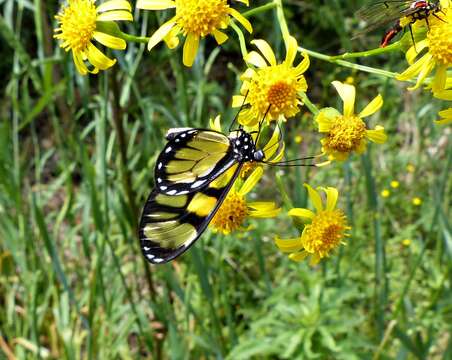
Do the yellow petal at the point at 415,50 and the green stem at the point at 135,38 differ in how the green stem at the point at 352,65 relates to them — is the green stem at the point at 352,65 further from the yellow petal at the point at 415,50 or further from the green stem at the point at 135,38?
the green stem at the point at 135,38

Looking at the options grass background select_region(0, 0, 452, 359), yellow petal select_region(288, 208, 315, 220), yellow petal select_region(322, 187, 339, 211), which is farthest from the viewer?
grass background select_region(0, 0, 452, 359)

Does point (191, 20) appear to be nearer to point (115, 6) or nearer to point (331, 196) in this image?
point (115, 6)

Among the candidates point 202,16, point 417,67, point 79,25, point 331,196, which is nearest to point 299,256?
point 331,196

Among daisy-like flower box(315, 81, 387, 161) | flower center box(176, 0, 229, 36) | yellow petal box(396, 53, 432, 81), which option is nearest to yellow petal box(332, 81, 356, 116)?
daisy-like flower box(315, 81, 387, 161)

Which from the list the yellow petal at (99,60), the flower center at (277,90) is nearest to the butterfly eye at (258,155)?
the flower center at (277,90)

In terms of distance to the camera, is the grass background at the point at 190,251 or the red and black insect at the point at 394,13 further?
the grass background at the point at 190,251

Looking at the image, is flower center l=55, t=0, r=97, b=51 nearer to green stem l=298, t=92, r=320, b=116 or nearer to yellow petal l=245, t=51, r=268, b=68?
yellow petal l=245, t=51, r=268, b=68

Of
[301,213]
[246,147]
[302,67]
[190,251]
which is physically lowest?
[190,251]
